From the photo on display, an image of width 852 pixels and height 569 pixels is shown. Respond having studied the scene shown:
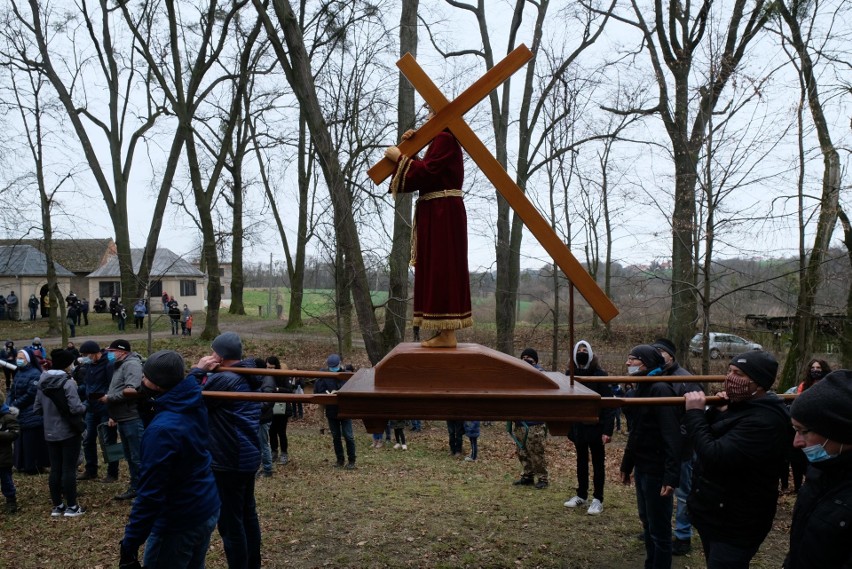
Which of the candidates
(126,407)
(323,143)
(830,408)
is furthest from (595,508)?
(323,143)

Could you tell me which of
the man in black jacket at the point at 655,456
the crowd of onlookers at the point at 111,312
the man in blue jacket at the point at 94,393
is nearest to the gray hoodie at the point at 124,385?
the man in blue jacket at the point at 94,393

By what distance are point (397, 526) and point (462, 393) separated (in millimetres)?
4037

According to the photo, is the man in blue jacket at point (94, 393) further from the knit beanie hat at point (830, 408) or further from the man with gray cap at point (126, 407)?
the knit beanie hat at point (830, 408)

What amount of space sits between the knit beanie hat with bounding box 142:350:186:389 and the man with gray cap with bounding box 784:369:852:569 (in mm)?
3458

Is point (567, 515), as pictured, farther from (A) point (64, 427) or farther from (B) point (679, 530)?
(A) point (64, 427)

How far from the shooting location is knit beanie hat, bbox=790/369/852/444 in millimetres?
2629

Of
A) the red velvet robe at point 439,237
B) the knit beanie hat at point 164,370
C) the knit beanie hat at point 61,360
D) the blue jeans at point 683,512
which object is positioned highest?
the red velvet robe at point 439,237

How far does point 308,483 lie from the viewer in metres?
9.00

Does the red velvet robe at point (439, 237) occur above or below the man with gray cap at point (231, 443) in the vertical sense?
above

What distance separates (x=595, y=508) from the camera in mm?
7398

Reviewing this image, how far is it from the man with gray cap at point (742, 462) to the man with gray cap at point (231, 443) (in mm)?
3216

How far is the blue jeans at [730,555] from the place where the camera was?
355 cm

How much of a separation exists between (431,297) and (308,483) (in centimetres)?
600

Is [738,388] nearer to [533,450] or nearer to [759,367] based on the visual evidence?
[759,367]
